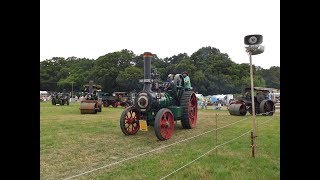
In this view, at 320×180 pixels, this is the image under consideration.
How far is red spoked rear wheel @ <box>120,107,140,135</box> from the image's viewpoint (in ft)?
24.9

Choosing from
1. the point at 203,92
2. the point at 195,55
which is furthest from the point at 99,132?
the point at 195,55

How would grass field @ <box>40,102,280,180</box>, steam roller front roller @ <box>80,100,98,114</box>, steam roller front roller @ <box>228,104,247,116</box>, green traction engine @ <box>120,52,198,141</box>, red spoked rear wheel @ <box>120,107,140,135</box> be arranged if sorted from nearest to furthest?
grass field @ <box>40,102,280,180</box>, green traction engine @ <box>120,52,198,141</box>, red spoked rear wheel @ <box>120,107,140,135</box>, steam roller front roller @ <box>228,104,247,116</box>, steam roller front roller @ <box>80,100,98,114</box>

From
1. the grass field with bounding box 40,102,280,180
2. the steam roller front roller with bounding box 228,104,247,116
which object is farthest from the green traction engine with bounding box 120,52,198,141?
the steam roller front roller with bounding box 228,104,247,116

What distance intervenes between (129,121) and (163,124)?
1288 millimetres

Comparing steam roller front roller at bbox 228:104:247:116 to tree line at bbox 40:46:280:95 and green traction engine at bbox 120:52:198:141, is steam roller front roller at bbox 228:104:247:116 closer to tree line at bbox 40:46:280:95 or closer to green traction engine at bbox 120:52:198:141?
green traction engine at bbox 120:52:198:141

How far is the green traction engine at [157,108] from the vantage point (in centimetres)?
703

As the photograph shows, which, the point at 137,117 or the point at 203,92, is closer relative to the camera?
the point at 137,117

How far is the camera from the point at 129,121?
25.6 feet

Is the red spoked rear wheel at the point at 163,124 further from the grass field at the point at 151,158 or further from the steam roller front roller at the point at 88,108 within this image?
the steam roller front roller at the point at 88,108

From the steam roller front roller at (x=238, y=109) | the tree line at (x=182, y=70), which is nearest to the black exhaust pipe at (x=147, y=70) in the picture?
the steam roller front roller at (x=238, y=109)
